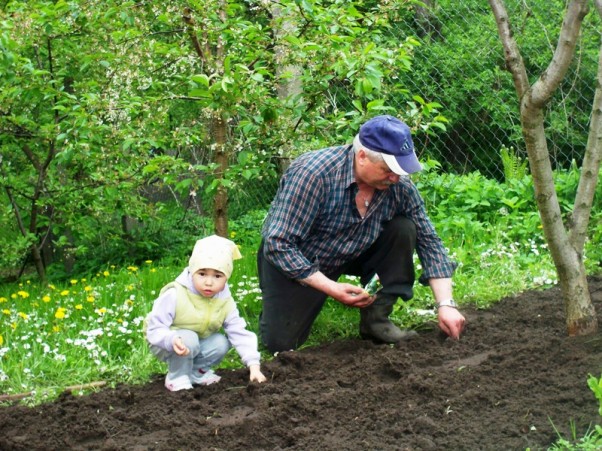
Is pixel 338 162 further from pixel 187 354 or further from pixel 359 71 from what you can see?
pixel 187 354

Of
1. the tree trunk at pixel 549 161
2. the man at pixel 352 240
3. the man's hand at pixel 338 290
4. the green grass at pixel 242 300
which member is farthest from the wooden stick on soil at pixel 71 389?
the tree trunk at pixel 549 161

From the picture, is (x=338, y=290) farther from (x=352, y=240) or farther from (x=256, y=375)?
(x=256, y=375)

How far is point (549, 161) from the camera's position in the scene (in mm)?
3811

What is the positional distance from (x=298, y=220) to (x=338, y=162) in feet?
1.21

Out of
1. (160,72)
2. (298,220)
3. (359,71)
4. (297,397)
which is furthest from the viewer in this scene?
(160,72)

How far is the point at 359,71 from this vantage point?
4801 mm

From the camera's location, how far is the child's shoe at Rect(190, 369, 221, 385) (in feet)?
13.8

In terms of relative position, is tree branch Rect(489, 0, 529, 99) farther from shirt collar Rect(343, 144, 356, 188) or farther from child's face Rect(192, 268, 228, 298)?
child's face Rect(192, 268, 228, 298)

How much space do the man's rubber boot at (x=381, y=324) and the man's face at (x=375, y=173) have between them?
31.4 inches

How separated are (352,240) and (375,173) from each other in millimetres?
573

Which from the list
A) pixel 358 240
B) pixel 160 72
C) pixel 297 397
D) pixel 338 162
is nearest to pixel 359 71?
pixel 338 162

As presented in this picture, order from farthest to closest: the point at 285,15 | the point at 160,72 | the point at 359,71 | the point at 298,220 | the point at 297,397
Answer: the point at 160,72, the point at 285,15, the point at 359,71, the point at 298,220, the point at 297,397

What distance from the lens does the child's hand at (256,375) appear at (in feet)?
13.4

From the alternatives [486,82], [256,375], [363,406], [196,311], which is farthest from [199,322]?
[486,82]
